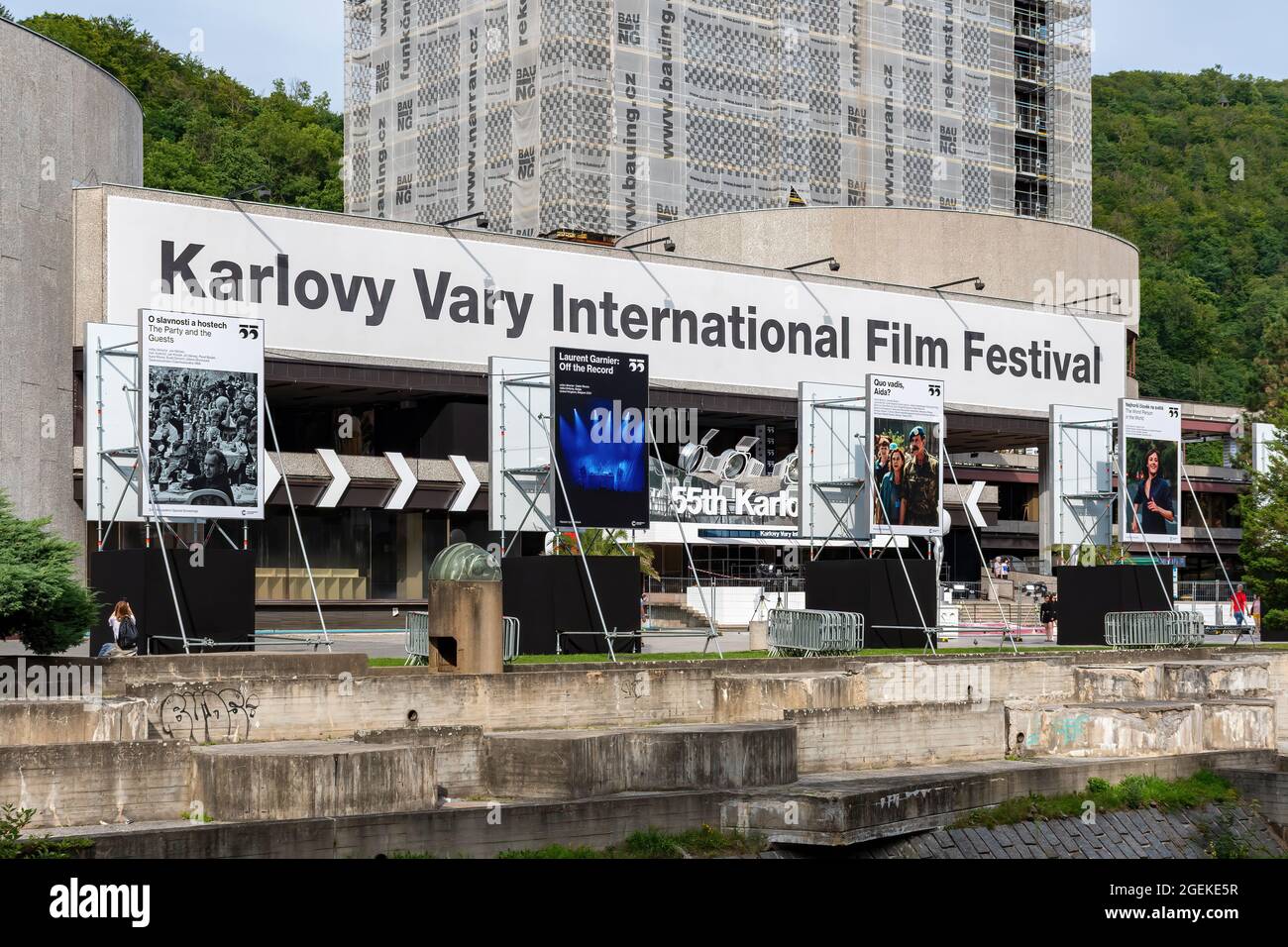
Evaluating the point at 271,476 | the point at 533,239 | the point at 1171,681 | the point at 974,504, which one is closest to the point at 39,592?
the point at 1171,681

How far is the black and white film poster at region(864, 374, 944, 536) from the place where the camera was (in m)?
43.1

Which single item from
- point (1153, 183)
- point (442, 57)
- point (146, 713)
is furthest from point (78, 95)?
point (1153, 183)

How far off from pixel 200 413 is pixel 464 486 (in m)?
21.8

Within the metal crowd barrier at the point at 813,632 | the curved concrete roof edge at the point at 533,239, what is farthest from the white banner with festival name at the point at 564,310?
the metal crowd barrier at the point at 813,632

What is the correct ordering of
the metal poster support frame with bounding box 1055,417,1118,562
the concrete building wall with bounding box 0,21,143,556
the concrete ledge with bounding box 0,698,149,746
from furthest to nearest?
the metal poster support frame with bounding box 1055,417,1118,562
the concrete building wall with bounding box 0,21,143,556
the concrete ledge with bounding box 0,698,149,746

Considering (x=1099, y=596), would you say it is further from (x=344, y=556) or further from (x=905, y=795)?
(x=344, y=556)

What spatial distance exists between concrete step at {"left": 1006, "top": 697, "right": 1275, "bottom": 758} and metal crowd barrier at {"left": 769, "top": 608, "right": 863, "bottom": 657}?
7.11 metres

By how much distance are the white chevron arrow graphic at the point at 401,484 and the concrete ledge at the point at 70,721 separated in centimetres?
3052

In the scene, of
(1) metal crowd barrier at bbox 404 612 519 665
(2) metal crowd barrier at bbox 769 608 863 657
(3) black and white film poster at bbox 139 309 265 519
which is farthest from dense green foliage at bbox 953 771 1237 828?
(3) black and white film poster at bbox 139 309 265 519

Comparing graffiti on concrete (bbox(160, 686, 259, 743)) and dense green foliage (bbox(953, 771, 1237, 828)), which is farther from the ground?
graffiti on concrete (bbox(160, 686, 259, 743))

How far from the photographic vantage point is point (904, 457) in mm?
43625

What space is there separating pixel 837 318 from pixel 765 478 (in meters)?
6.33

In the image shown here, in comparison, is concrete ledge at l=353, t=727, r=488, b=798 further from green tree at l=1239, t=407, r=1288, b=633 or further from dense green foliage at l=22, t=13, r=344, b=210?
dense green foliage at l=22, t=13, r=344, b=210

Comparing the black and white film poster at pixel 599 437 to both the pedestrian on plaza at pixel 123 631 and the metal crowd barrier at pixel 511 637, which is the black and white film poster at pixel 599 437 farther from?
the pedestrian on plaza at pixel 123 631
